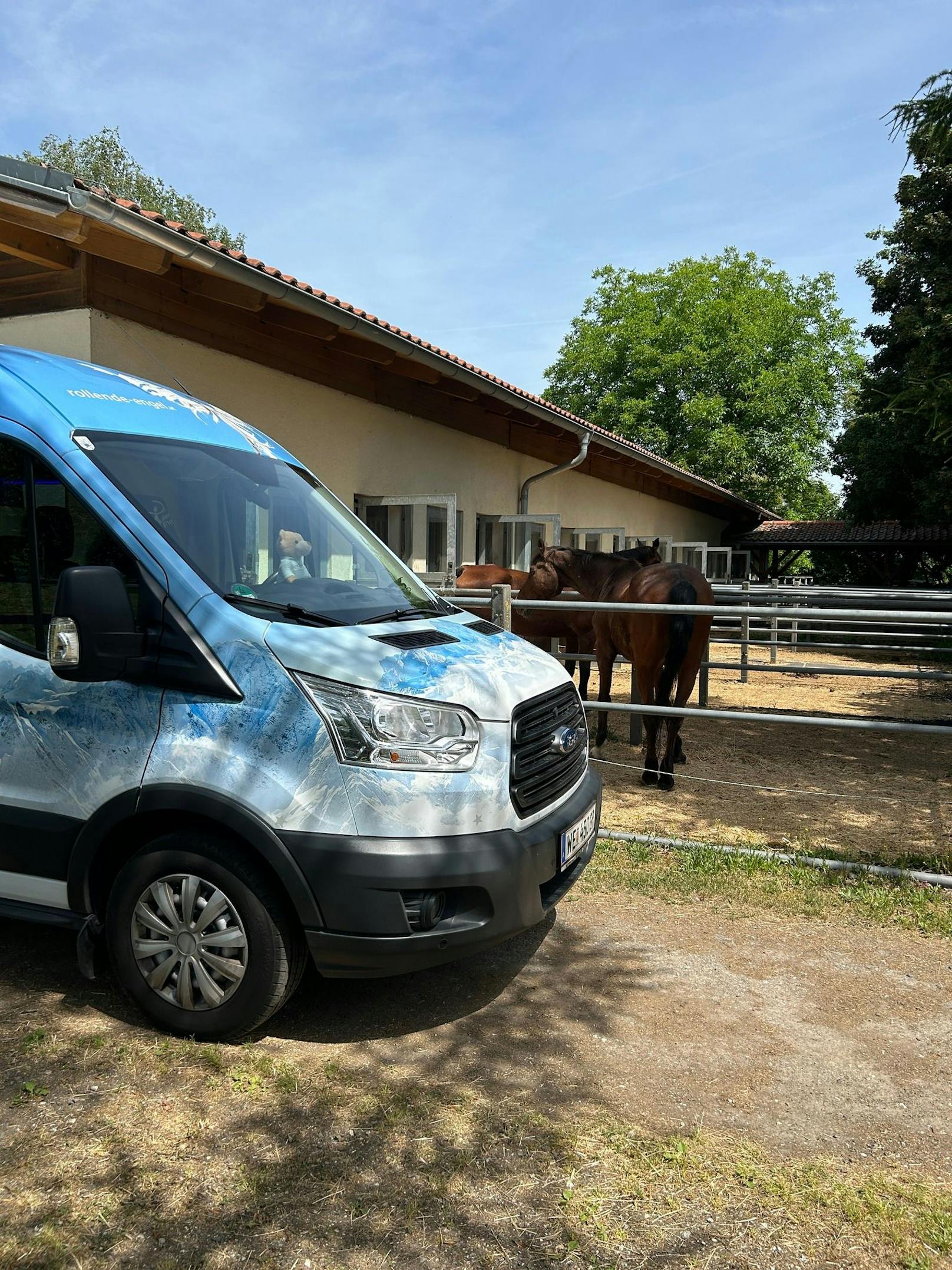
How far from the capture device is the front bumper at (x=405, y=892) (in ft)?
9.43

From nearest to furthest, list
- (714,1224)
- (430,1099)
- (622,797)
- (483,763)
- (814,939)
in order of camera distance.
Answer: (714,1224), (430,1099), (483,763), (814,939), (622,797)

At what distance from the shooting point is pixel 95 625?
295 centimetres

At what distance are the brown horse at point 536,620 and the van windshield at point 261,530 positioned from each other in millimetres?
5425

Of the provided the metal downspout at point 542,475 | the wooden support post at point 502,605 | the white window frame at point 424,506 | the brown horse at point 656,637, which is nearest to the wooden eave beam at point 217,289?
the white window frame at point 424,506

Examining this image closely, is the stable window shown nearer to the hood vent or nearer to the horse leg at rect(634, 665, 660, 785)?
the horse leg at rect(634, 665, 660, 785)

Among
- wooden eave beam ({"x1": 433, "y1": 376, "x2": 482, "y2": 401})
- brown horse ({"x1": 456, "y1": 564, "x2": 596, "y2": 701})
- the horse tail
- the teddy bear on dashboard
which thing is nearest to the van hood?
the teddy bear on dashboard

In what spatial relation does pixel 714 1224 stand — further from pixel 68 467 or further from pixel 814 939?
pixel 68 467

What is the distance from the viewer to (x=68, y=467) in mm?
3250

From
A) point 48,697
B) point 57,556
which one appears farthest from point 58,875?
point 57,556

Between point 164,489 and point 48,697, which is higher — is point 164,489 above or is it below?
above

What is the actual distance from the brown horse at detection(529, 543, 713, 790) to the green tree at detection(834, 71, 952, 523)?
202cm

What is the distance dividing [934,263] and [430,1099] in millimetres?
20188

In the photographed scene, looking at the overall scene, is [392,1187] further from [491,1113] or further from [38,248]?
[38,248]

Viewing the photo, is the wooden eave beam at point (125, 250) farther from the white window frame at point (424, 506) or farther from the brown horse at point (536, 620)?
the brown horse at point (536, 620)
